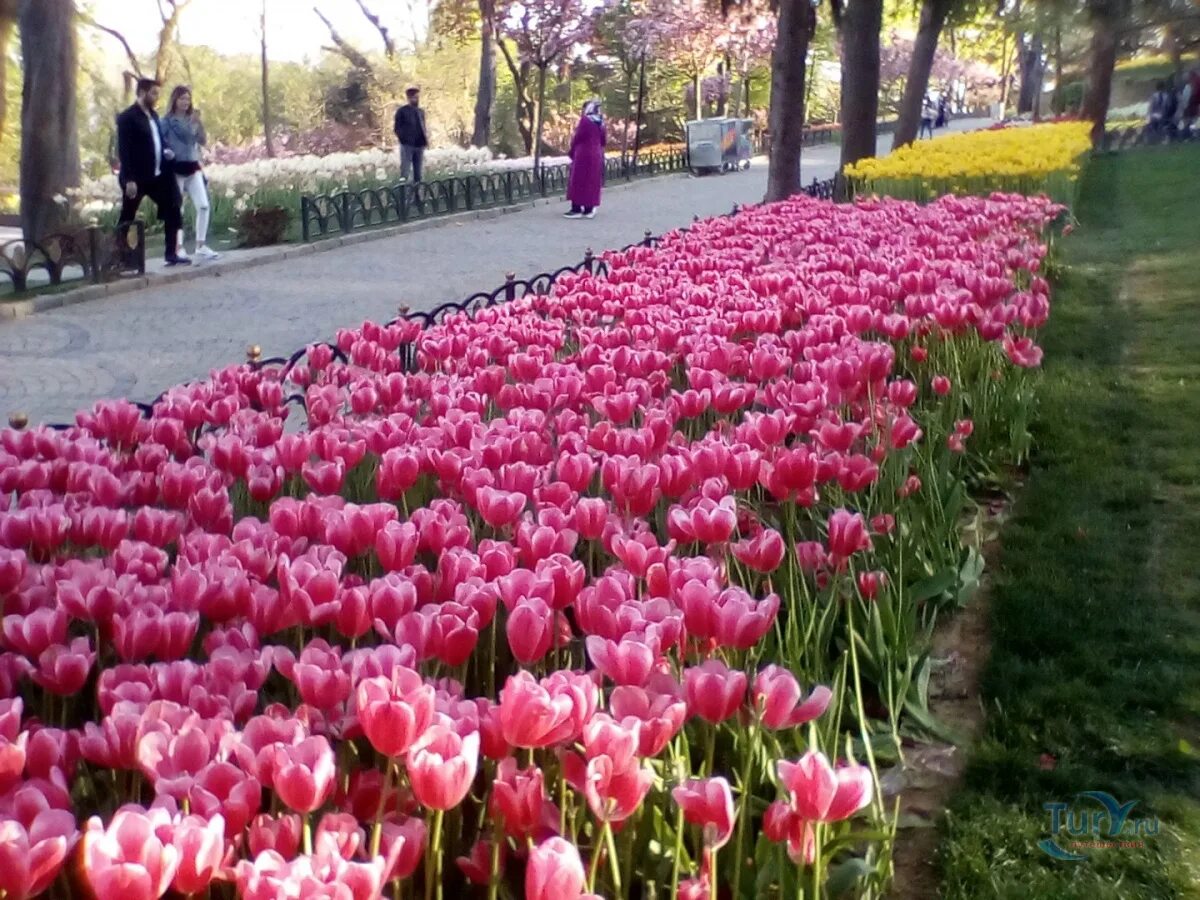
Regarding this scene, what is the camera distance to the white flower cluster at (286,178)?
65.5 ft

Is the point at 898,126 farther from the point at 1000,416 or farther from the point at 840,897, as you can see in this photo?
the point at 840,897

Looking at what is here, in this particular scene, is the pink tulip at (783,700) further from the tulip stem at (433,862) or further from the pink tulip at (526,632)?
the tulip stem at (433,862)

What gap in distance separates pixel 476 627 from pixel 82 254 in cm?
1255

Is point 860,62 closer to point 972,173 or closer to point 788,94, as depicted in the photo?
point 788,94

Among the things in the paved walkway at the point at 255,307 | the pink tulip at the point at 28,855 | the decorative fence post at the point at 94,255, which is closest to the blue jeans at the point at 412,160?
the paved walkway at the point at 255,307

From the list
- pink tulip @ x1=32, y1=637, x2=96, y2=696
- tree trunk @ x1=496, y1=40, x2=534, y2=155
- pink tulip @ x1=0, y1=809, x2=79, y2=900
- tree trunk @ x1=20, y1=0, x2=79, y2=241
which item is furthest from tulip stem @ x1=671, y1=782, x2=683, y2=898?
tree trunk @ x1=496, y1=40, x2=534, y2=155

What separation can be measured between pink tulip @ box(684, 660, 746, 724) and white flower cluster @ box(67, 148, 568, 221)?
1658 centimetres

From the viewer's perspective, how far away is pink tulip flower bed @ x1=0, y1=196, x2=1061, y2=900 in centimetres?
146

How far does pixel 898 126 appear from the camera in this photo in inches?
915

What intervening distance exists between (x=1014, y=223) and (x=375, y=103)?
1309 inches

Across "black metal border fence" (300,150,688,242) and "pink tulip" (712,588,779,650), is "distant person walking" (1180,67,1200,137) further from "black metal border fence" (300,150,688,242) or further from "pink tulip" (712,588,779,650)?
"pink tulip" (712,588,779,650)

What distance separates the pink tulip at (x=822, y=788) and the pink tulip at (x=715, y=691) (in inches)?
6.8

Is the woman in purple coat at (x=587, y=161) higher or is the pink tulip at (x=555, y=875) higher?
the pink tulip at (x=555, y=875)

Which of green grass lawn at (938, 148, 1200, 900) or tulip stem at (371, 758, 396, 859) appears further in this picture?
green grass lawn at (938, 148, 1200, 900)
